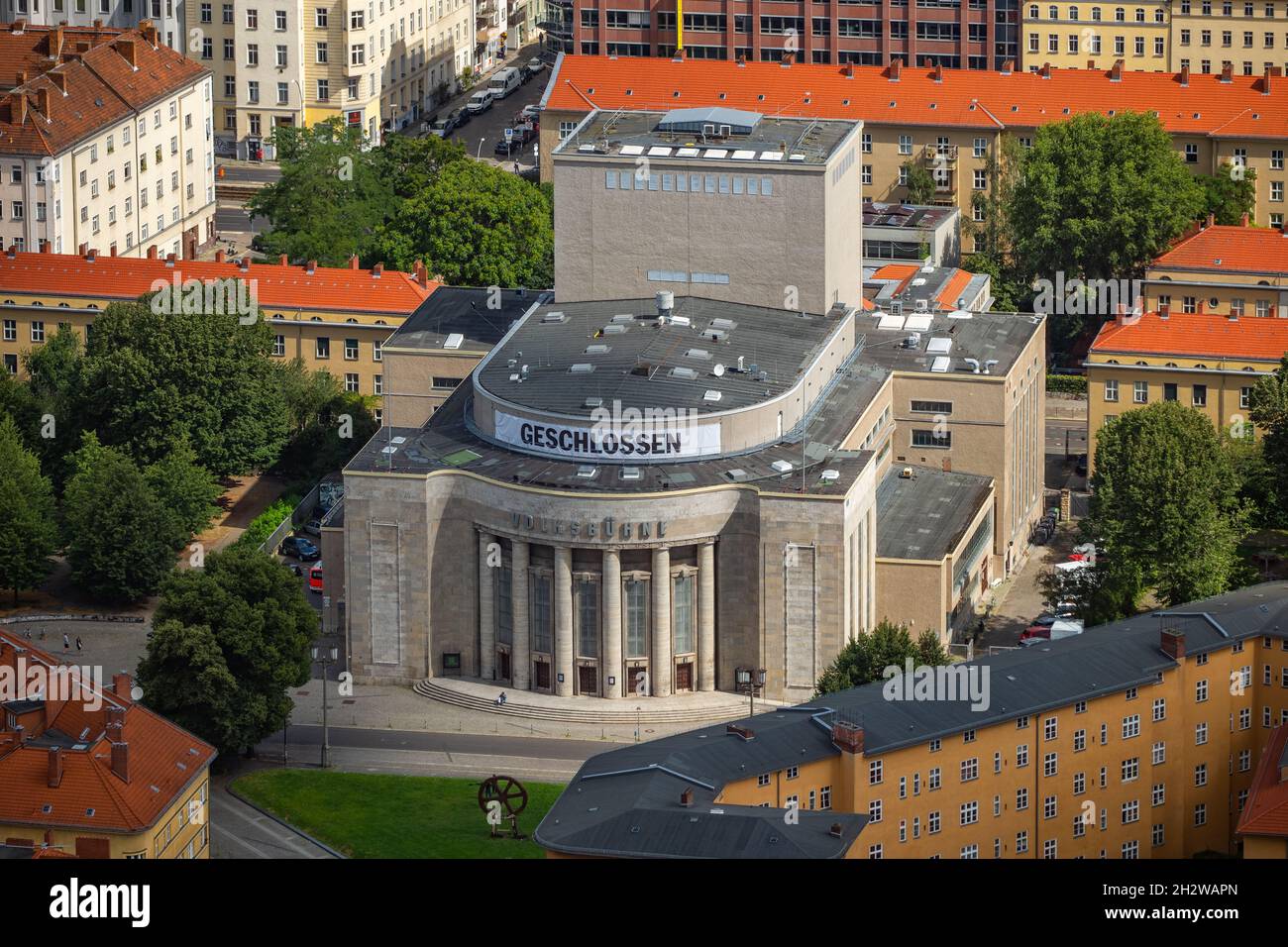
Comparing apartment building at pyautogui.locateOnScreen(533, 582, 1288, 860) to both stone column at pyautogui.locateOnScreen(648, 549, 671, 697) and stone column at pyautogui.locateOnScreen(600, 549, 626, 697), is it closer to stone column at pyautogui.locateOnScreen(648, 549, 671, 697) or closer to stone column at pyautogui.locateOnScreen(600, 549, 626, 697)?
stone column at pyautogui.locateOnScreen(648, 549, 671, 697)

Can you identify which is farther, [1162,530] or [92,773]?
[1162,530]

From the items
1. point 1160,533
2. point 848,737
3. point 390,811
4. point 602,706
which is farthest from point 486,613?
point 848,737

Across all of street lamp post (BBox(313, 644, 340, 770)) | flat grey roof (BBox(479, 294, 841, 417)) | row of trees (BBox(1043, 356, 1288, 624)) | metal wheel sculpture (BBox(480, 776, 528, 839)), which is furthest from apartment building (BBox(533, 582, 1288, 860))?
flat grey roof (BBox(479, 294, 841, 417))

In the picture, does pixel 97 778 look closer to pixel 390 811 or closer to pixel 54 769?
pixel 54 769

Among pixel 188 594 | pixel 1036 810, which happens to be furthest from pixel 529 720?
pixel 1036 810
